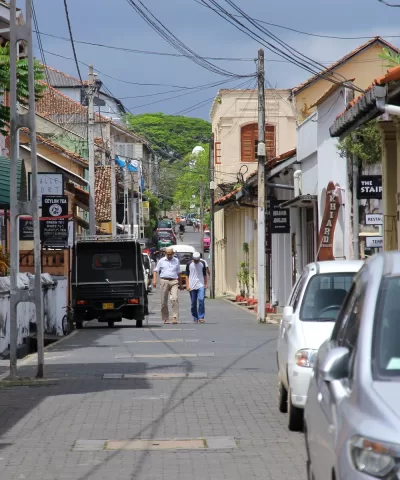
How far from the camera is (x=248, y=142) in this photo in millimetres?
59031

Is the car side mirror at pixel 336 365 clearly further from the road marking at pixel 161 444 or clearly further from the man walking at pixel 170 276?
the man walking at pixel 170 276

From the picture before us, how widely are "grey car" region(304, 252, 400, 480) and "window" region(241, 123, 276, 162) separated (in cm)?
5207

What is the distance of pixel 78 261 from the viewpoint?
30.5 metres

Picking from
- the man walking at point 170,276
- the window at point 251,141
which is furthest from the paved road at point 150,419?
the window at point 251,141

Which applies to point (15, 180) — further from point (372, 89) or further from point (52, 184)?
point (52, 184)

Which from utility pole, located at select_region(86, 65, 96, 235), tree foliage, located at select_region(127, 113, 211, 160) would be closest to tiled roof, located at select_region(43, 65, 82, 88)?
tree foliage, located at select_region(127, 113, 211, 160)

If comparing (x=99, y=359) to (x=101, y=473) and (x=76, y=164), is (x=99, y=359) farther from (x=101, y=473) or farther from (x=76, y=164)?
(x=76, y=164)

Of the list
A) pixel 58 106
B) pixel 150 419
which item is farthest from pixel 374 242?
pixel 58 106

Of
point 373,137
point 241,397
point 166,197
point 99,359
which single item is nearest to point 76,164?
point 373,137

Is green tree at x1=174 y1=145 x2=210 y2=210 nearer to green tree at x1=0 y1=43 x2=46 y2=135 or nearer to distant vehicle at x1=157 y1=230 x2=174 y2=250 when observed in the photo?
distant vehicle at x1=157 y1=230 x2=174 y2=250

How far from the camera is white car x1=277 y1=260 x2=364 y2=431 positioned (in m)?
10.3

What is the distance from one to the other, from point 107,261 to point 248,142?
95.9 feet

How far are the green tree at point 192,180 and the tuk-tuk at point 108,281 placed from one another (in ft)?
246

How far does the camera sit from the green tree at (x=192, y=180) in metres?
110
